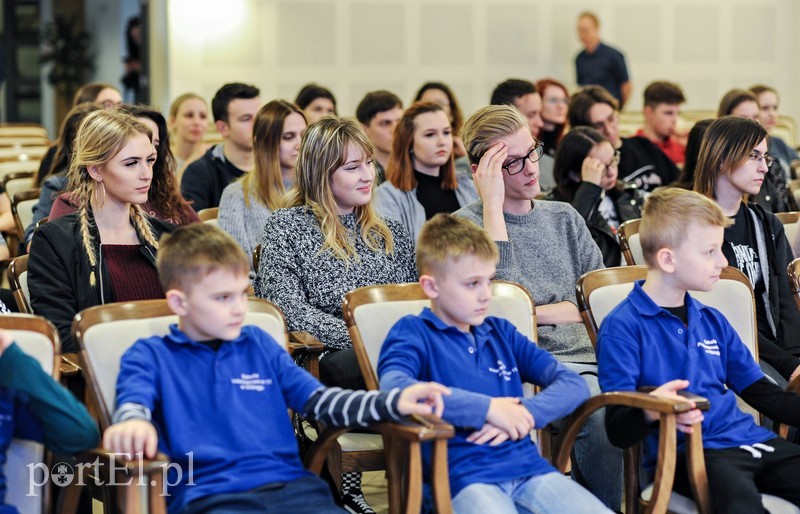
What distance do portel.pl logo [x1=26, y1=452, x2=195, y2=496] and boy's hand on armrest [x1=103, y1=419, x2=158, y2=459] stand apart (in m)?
0.01

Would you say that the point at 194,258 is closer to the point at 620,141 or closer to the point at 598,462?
the point at 598,462

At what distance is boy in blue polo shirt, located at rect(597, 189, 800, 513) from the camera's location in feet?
8.80

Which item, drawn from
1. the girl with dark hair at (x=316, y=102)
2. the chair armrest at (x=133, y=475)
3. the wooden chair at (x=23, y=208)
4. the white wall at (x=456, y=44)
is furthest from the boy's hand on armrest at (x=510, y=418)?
the white wall at (x=456, y=44)

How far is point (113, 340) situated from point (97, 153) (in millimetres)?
818

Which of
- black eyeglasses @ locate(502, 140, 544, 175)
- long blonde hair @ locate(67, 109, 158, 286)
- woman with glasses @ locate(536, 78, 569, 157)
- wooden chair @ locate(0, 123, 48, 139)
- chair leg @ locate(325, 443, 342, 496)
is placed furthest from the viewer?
wooden chair @ locate(0, 123, 48, 139)

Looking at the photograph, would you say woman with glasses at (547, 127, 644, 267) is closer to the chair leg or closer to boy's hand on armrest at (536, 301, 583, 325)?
boy's hand on armrest at (536, 301, 583, 325)

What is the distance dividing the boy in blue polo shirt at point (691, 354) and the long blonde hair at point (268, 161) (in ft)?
6.08

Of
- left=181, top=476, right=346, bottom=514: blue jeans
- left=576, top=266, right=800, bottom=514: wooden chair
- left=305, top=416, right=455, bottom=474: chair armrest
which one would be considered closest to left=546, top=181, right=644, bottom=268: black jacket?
Result: left=576, top=266, right=800, bottom=514: wooden chair

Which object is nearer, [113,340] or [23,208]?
[113,340]

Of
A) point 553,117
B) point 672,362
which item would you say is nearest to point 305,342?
point 672,362

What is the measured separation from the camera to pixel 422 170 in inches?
180

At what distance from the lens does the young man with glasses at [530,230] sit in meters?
3.39

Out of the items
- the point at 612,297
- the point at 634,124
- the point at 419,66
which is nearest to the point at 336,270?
the point at 612,297

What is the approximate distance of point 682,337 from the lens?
2820 millimetres
